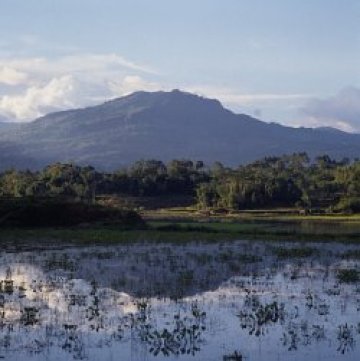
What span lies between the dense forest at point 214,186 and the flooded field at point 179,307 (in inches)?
2489

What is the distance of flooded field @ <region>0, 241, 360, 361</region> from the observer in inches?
526

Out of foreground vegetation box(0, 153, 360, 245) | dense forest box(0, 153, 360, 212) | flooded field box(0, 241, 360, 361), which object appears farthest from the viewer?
dense forest box(0, 153, 360, 212)

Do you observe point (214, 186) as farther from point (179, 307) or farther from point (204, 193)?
point (179, 307)

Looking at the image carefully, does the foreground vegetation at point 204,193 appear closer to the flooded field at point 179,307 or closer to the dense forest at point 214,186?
the dense forest at point 214,186

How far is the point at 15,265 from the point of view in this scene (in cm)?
2667

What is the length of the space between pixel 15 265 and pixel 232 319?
12.8m

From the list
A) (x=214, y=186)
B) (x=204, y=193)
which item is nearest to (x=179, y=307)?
(x=204, y=193)

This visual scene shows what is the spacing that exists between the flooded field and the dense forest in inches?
2489

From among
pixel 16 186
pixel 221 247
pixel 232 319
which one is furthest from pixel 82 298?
pixel 16 186

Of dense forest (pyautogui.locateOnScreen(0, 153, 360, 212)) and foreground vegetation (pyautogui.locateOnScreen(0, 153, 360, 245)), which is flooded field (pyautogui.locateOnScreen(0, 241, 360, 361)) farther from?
dense forest (pyautogui.locateOnScreen(0, 153, 360, 212))

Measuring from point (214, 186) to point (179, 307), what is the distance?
3380 inches

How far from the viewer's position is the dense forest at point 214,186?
3836 inches

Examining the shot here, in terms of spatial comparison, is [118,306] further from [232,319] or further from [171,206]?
[171,206]

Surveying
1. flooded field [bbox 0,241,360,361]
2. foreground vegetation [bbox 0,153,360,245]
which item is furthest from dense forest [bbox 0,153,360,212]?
flooded field [bbox 0,241,360,361]
